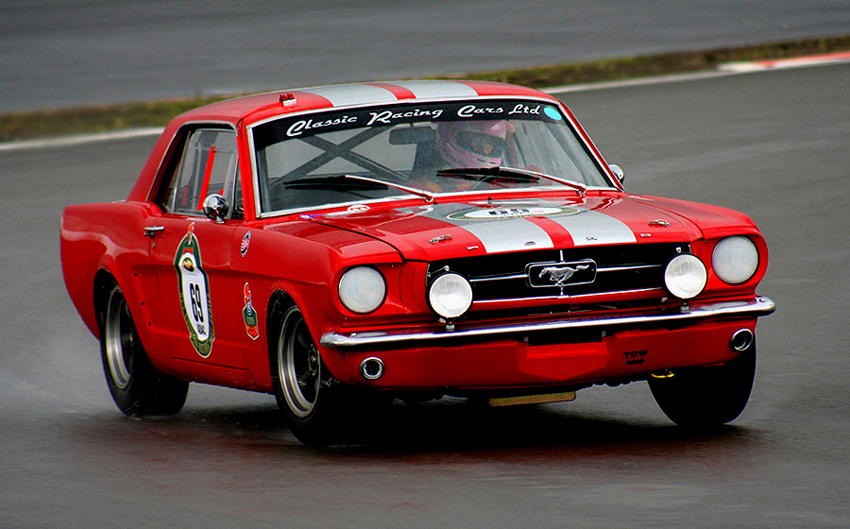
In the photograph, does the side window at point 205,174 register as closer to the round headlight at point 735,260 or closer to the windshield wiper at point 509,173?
the windshield wiper at point 509,173

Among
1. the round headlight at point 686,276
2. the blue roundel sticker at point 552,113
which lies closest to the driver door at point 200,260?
the blue roundel sticker at point 552,113

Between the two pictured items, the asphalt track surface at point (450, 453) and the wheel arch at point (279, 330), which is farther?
the wheel arch at point (279, 330)

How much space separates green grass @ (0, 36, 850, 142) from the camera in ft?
64.8

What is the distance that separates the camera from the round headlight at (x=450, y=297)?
5.38 metres

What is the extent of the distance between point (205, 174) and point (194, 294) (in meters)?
0.75

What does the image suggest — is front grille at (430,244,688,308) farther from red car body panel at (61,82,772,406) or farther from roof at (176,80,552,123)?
roof at (176,80,552,123)

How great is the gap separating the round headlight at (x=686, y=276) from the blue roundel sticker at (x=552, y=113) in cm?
163

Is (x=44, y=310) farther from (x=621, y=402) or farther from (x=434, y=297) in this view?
(x=434, y=297)

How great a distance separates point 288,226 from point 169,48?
830 inches

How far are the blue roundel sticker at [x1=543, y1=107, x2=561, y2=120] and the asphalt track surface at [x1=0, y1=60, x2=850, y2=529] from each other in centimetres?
130

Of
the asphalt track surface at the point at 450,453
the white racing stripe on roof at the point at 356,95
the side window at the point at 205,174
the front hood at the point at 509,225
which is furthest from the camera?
the white racing stripe on roof at the point at 356,95

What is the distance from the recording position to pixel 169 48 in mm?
26484

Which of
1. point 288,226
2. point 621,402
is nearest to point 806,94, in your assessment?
point 621,402

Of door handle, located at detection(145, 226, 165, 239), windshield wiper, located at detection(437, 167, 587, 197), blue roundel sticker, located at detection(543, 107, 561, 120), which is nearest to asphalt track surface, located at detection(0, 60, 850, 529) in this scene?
door handle, located at detection(145, 226, 165, 239)
